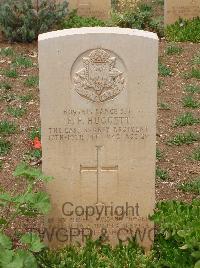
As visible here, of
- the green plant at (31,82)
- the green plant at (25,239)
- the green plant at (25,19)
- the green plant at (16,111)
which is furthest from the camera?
the green plant at (25,19)

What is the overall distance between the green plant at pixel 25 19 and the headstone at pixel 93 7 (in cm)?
133

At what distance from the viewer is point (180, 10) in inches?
439

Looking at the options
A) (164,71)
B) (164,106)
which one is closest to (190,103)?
(164,106)

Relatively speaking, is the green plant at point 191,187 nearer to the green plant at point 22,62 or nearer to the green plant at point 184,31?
the green plant at point 22,62

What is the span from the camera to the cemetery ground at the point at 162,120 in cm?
618

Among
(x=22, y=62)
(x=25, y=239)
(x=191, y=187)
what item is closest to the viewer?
(x=25, y=239)

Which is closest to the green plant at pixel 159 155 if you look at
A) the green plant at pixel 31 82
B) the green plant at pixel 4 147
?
the green plant at pixel 4 147

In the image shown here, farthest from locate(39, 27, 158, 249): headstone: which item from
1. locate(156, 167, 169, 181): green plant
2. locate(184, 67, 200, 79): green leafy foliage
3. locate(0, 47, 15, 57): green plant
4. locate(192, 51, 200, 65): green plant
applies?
locate(0, 47, 15, 57): green plant

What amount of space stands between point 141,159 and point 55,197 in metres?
0.68

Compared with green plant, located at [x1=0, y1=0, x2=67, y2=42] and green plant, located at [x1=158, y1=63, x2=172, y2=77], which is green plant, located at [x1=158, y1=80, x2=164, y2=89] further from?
green plant, located at [x1=0, y1=0, x2=67, y2=42]

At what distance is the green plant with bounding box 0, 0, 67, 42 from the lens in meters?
9.77

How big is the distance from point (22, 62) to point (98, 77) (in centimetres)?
453

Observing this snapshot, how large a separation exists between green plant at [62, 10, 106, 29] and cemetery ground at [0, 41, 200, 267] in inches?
40.0

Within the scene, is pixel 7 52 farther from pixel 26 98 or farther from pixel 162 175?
pixel 162 175
